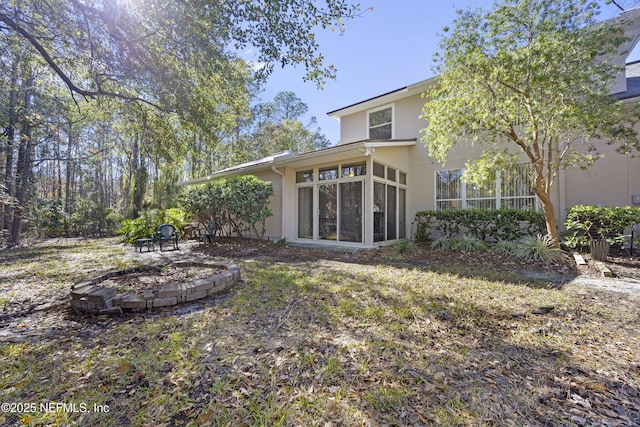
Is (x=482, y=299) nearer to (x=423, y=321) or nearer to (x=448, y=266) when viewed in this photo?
(x=423, y=321)

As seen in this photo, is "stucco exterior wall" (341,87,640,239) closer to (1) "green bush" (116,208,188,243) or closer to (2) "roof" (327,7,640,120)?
(2) "roof" (327,7,640,120)

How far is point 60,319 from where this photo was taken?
10.7 ft

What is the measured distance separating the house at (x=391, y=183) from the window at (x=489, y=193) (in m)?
0.03

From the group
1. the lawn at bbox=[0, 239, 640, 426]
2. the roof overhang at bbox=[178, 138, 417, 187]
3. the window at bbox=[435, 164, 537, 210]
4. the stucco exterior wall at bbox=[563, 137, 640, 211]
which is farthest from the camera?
the window at bbox=[435, 164, 537, 210]

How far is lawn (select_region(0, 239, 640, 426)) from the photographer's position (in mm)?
1739

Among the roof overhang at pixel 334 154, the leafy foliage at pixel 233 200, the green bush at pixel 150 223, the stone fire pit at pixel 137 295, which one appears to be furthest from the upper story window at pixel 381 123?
the stone fire pit at pixel 137 295

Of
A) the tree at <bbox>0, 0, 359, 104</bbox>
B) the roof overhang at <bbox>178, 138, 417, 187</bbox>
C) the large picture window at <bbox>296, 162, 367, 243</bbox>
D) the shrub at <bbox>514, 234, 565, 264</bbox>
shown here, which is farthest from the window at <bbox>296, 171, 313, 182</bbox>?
the shrub at <bbox>514, 234, 565, 264</bbox>

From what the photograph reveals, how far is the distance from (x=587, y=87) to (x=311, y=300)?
674 centimetres

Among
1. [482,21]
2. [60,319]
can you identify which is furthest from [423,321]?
[482,21]

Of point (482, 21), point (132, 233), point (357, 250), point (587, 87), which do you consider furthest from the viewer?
point (132, 233)

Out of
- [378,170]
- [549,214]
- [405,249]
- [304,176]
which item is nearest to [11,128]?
[304,176]

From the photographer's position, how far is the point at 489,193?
25.6 feet

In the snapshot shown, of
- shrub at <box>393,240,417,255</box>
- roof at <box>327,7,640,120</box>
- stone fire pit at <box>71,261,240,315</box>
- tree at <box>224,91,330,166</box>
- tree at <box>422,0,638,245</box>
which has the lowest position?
stone fire pit at <box>71,261,240,315</box>

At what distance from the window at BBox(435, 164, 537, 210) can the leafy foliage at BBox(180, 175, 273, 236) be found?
20.2 feet
